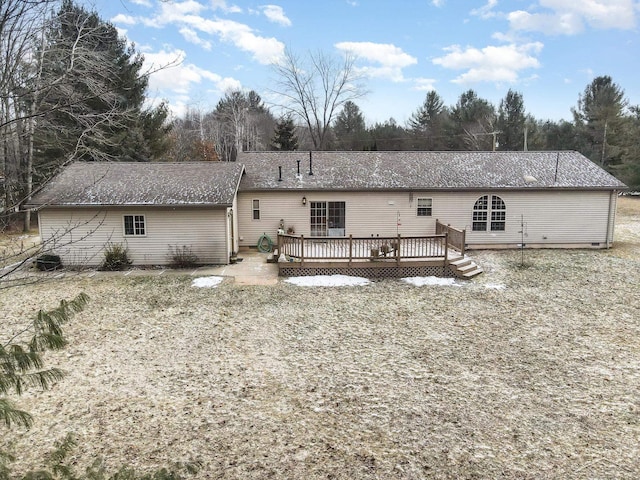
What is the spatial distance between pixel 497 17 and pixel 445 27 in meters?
2.19

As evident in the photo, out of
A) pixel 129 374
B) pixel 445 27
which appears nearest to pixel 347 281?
pixel 129 374

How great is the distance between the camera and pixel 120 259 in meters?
13.9

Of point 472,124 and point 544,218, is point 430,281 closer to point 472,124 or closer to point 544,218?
point 544,218

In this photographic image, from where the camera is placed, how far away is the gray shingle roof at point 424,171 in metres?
16.8

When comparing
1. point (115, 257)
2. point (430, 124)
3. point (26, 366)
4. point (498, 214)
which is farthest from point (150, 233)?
point (430, 124)

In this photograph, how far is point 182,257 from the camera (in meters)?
14.2

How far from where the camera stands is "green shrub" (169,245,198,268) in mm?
14125

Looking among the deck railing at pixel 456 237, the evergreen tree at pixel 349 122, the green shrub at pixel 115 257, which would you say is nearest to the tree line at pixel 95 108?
the green shrub at pixel 115 257

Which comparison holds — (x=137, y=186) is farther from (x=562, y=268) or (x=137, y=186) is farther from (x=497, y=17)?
(x=497, y=17)

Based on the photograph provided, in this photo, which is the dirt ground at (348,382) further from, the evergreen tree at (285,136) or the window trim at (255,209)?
the evergreen tree at (285,136)

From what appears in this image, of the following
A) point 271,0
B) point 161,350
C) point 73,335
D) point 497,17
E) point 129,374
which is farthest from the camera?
point 497,17

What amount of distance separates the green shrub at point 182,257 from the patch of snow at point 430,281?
23.6 ft

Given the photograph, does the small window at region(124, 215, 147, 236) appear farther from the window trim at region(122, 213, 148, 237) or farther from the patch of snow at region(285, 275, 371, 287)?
the patch of snow at region(285, 275, 371, 287)

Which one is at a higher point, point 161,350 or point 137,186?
point 137,186
